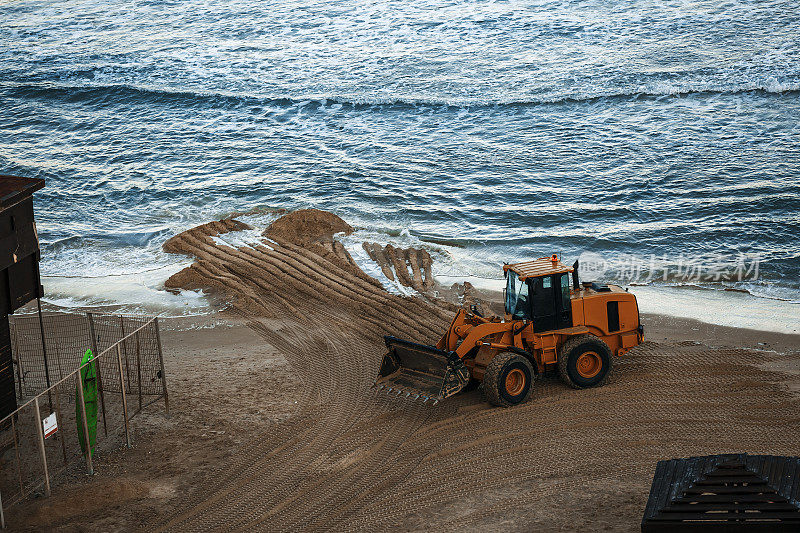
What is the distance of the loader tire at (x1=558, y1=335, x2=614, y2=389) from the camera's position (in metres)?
11.8

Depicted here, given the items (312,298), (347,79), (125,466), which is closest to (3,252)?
(125,466)

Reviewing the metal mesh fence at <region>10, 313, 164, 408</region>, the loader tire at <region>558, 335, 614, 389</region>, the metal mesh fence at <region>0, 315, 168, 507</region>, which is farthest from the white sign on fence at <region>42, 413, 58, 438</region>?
the loader tire at <region>558, 335, 614, 389</region>

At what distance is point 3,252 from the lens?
10633mm

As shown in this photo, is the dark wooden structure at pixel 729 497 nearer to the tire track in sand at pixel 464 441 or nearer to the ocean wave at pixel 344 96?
the tire track in sand at pixel 464 441

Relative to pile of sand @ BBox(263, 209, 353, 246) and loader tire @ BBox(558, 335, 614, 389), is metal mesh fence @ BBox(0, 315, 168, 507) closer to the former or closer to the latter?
pile of sand @ BBox(263, 209, 353, 246)

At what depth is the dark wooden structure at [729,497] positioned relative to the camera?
24.9ft

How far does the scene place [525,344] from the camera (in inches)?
470

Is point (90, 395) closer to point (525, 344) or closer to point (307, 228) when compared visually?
point (525, 344)

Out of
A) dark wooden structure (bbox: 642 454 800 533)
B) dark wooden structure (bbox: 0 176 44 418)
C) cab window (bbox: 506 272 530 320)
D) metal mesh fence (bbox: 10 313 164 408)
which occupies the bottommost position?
dark wooden structure (bbox: 642 454 800 533)

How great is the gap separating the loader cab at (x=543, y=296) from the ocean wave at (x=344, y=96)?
66.6ft

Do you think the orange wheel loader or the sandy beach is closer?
the sandy beach

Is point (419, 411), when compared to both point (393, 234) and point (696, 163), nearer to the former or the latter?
point (393, 234)

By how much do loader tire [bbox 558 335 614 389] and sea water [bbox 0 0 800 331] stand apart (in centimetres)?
417

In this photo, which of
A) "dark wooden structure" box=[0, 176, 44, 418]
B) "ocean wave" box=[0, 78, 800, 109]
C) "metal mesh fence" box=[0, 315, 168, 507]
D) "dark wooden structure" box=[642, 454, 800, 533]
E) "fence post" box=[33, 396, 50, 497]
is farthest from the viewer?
"ocean wave" box=[0, 78, 800, 109]
